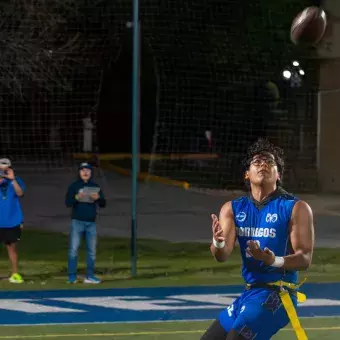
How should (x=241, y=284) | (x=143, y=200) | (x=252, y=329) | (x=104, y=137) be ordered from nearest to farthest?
(x=252, y=329)
(x=241, y=284)
(x=143, y=200)
(x=104, y=137)

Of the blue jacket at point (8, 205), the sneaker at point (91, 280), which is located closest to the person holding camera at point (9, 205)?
the blue jacket at point (8, 205)

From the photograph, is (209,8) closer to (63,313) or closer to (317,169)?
(317,169)

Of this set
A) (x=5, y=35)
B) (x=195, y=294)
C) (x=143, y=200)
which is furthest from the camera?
(x=143, y=200)

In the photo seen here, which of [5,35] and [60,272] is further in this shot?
[5,35]

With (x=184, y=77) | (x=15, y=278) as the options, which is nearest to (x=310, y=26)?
(x=15, y=278)

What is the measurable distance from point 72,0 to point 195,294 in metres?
9.36

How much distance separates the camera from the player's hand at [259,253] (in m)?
4.77

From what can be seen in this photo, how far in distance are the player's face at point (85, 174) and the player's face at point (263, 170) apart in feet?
18.2

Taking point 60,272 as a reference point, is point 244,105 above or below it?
above

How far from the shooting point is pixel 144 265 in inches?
491

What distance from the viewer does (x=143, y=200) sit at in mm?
22328

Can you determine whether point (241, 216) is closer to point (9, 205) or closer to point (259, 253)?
point (259, 253)

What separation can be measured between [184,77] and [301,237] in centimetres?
1654

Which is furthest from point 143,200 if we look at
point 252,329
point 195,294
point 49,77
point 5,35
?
point 252,329
